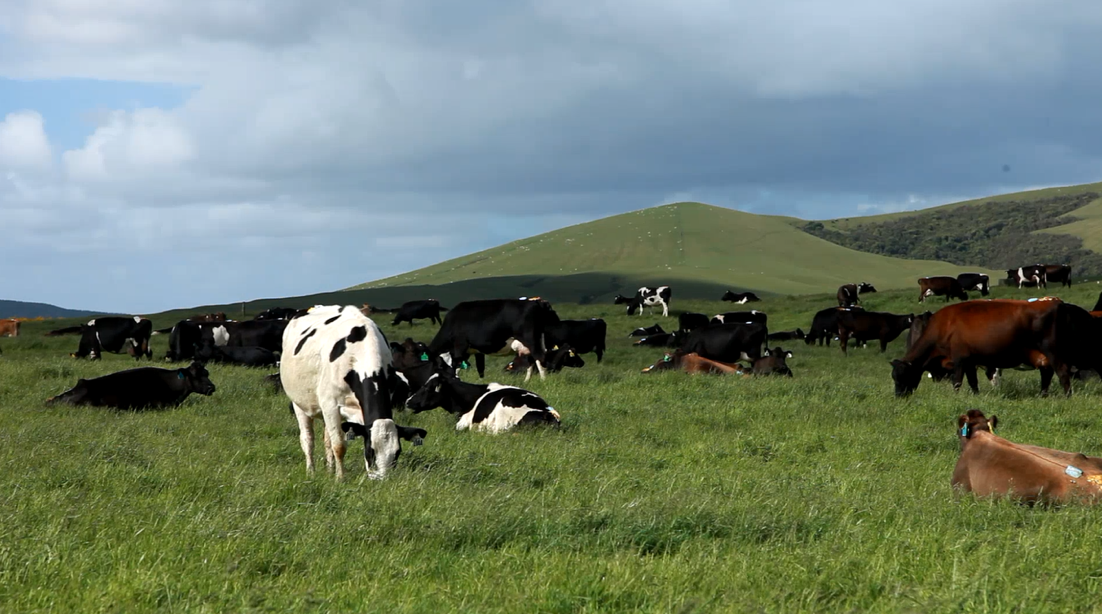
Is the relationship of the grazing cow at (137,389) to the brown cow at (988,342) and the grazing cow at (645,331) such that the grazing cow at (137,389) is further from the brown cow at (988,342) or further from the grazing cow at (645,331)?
the grazing cow at (645,331)

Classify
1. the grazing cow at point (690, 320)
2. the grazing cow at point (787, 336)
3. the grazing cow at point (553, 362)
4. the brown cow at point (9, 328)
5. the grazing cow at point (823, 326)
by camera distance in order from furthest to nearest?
the brown cow at point (9, 328)
the grazing cow at point (690, 320)
the grazing cow at point (787, 336)
the grazing cow at point (823, 326)
the grazing cow at point (553, 362)

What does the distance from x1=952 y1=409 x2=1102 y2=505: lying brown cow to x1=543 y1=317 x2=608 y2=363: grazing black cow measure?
21.1m

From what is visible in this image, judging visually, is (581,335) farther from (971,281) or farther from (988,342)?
(971,281)

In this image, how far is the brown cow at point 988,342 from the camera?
16922 millimetres

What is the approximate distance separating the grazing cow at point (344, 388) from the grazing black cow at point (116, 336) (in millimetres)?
23104

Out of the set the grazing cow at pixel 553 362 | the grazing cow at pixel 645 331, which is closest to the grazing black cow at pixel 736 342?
the grazing cow at pixel 553 362

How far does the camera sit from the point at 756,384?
57.6ft

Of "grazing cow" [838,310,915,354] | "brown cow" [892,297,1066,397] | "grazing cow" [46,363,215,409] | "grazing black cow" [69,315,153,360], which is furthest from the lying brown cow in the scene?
"grazing black cow" [69,315,153,360]

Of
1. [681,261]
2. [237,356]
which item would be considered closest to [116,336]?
[237,356]

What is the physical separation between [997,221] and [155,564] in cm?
21518

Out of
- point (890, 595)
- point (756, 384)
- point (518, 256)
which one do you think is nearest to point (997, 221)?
point (518, 256)

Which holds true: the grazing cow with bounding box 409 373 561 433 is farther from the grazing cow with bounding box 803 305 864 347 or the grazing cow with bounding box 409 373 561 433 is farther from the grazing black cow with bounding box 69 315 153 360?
the grazing cow with bounding box 803 305 864 347

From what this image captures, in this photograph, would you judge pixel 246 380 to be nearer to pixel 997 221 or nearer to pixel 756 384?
pixel 756 384

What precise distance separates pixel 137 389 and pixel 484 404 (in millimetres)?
6041
